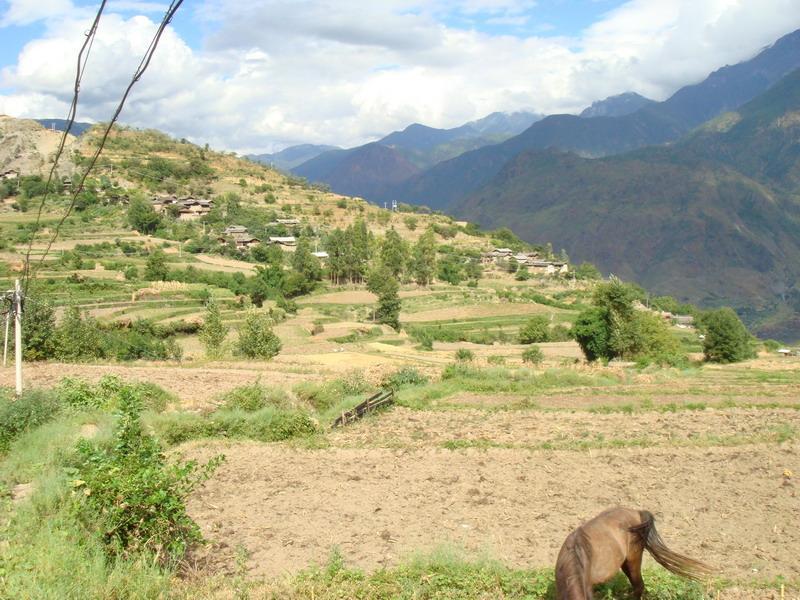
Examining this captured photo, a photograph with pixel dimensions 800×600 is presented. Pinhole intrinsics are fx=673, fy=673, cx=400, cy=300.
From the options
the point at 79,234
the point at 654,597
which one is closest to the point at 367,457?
the point at 654,597

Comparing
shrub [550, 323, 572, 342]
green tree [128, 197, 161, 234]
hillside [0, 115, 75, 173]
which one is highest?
hillside [0, 115, 75, 173]

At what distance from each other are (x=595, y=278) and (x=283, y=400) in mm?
97216

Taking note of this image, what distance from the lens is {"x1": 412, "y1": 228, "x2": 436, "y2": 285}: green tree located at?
276 feet

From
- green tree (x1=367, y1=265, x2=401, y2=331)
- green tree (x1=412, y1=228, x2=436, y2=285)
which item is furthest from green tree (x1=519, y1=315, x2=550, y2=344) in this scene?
Result: green tree (x1=412, y1=228, x2=436, y2=285)

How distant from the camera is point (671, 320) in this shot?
84562mm

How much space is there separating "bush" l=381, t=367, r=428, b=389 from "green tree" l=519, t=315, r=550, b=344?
34.4 m

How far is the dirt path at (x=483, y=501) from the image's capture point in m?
9.08

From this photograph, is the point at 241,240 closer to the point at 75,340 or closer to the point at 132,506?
the point at 75,340

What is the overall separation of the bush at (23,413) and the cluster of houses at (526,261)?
299 feet

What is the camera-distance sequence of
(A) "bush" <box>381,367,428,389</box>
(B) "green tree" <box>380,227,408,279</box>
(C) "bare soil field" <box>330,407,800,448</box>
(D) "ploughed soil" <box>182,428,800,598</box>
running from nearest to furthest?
(D) "ploughed soil" <box>182,428,800,598</box> → (C) "bare soil field" <box>330,407,800,448</box> → (A) "bush" <box>381,367,428,389</box> → (B) "green tree" <box>380,227,408,279</box>

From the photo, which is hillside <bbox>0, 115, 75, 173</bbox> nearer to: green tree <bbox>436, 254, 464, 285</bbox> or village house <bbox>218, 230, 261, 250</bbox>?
village house <bbox>218, 230, 261, 250</bbox>

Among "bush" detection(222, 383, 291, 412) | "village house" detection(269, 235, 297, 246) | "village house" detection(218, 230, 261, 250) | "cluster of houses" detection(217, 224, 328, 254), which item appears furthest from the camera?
"village house" detection(269, 235, 297, 246)

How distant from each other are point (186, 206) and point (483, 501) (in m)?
95.1

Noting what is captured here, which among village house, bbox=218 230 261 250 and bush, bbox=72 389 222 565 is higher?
village house, bbox=218 230 261 250
